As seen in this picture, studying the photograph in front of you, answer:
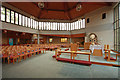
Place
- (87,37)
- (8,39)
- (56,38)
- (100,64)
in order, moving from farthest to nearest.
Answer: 1. (56,38)
2. (87,37)
3. (8,39)
4. (100,64)

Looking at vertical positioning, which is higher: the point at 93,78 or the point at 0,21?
the point at 0,21

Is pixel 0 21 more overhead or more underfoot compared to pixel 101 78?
more overhead

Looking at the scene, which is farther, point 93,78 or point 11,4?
point 11,4

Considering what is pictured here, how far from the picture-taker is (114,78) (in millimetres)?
2105

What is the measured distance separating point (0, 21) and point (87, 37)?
12170mm

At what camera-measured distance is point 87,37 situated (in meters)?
10.4

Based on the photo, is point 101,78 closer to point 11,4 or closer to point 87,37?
point 87,37

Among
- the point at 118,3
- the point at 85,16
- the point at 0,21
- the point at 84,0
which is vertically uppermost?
the point at 84,0

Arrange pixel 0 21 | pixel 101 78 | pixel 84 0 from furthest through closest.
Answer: pixel 84 0, pixel 0 21, pixel 101 78

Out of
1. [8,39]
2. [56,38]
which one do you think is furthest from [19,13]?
[56,38]

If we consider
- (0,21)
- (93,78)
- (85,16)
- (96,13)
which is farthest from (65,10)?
(93,78)

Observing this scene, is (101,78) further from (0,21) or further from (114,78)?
(0,21)

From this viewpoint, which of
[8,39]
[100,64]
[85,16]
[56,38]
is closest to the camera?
[100,64]

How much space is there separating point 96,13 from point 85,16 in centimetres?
206
